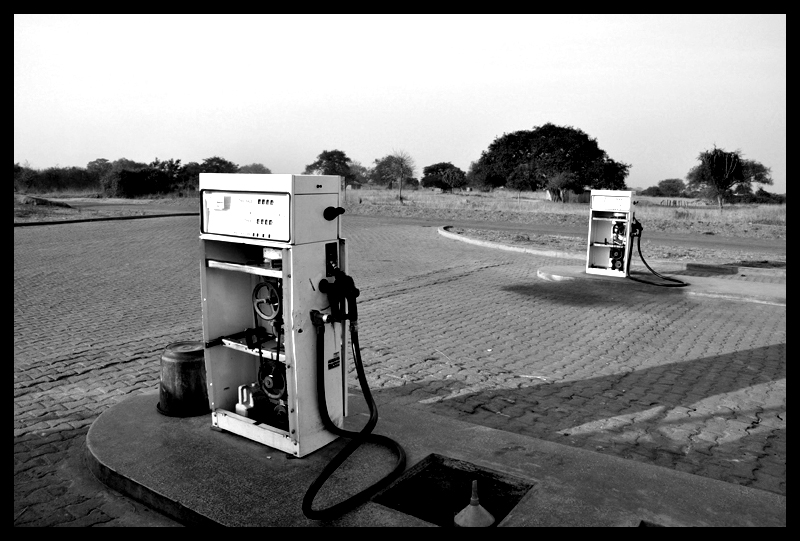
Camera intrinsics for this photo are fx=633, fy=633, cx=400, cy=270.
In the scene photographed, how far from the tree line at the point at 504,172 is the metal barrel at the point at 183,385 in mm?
51111

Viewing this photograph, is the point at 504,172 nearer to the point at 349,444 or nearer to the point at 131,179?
the point at 131,179

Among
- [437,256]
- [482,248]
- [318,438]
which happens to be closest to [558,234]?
[482,248]

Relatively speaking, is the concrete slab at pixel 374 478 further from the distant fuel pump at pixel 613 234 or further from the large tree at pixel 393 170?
the large tree at pixel 393 170

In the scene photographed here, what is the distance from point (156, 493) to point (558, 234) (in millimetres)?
23152

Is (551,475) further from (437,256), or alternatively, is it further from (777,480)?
(437,256)

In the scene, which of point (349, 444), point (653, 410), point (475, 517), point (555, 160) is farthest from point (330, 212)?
point (555, 160)

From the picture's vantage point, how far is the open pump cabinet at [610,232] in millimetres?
13633

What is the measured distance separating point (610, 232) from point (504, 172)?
5631 cm

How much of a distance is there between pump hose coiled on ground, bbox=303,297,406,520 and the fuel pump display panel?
28.8 inches

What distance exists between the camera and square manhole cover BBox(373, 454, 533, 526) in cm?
398

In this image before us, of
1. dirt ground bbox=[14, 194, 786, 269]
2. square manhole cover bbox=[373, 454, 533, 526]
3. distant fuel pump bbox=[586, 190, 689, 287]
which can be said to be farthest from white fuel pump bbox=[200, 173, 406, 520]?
dirt ground bbox=[14, 194, 786, 269]

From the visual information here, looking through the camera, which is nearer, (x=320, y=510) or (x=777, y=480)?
(x=320, y=510)

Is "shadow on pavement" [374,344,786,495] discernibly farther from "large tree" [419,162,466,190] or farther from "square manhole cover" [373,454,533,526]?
"large tree" [419,162,466,190]

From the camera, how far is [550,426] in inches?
230
